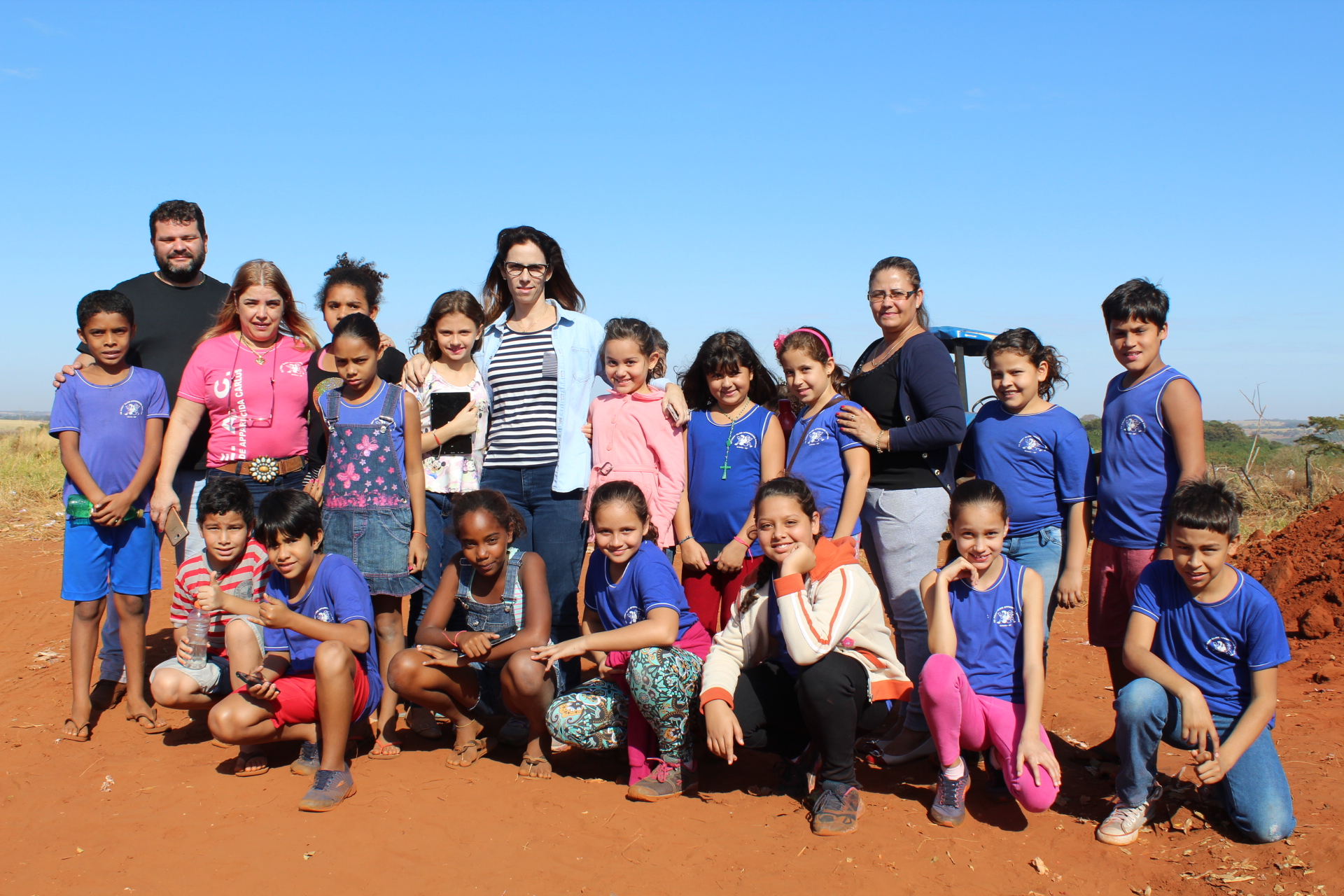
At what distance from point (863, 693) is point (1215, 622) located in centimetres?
123

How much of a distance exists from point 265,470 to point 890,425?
2849mm

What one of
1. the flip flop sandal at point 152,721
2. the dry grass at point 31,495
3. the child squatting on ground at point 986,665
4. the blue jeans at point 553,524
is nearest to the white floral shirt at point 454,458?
the blue jeans at point 553,524

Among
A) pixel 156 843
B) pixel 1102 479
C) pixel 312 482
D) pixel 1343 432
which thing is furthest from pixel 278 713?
pixel 1343 432

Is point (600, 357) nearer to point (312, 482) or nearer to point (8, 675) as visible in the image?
point (312, 482)

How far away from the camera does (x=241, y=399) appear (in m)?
4.33

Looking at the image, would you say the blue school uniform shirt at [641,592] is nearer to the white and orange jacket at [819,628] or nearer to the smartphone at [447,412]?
→ the white and orange jacket at [819,628]

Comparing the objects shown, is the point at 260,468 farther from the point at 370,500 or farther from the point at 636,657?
the point at 636,657

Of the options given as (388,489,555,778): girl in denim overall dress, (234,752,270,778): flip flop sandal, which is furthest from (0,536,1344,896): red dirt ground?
(388,489,555,778): girl in denim overall dress

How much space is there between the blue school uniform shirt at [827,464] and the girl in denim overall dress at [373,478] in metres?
1.74

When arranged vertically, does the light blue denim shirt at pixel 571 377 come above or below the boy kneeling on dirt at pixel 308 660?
above

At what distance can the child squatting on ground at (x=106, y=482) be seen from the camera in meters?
4.33

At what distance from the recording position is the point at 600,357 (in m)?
4.44

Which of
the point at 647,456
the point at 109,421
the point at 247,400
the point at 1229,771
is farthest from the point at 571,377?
the point at 1229,771

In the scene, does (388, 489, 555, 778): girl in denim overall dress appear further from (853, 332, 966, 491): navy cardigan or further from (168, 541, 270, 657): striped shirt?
(853, 332, 966, 491): navy cardigan
